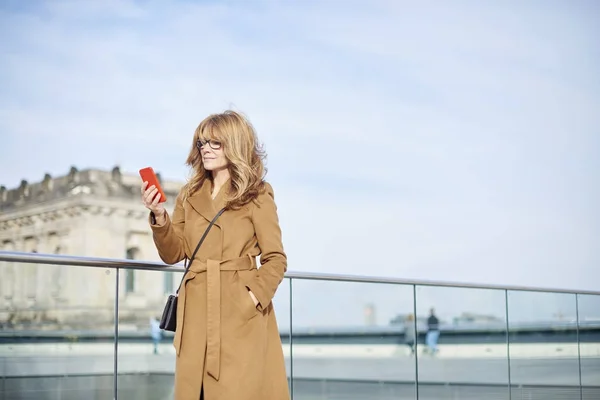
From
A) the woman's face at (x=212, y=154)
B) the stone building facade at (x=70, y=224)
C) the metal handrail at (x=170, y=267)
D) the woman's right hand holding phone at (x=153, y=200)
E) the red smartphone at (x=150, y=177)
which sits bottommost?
the metal handrail at (x=170, y=267)

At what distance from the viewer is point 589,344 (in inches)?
329

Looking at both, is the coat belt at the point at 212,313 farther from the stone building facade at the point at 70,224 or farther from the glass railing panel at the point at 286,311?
the stone building facade at the point at 70,224

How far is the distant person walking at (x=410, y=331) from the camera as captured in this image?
6418mm

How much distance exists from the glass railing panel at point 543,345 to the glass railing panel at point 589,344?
0.29ft

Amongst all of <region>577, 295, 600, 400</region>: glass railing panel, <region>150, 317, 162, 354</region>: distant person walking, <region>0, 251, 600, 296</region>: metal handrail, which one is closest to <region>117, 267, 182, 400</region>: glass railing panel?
<region>150, 317, 162, 354</region>: distant person walking

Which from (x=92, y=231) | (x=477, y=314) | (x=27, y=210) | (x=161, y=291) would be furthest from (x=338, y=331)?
(x=477, y=314)

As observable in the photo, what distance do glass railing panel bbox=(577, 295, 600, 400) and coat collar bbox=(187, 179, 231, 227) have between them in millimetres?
5406

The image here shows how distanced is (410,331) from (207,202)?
3.34 metres

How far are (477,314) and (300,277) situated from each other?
4.36 m

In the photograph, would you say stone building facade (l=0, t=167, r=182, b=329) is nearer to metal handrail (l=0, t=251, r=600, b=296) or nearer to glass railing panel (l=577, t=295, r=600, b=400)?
glass railing panel (l=577, t=295, r=600, b=400)

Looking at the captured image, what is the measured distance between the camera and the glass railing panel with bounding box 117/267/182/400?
4.46 meters

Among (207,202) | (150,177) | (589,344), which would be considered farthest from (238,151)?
(589,344)

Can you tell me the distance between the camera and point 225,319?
11.4 feet

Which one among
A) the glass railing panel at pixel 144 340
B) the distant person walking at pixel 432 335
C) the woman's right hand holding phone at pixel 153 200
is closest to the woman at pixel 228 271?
the woman's right hand holding phone at pixel 153 200
